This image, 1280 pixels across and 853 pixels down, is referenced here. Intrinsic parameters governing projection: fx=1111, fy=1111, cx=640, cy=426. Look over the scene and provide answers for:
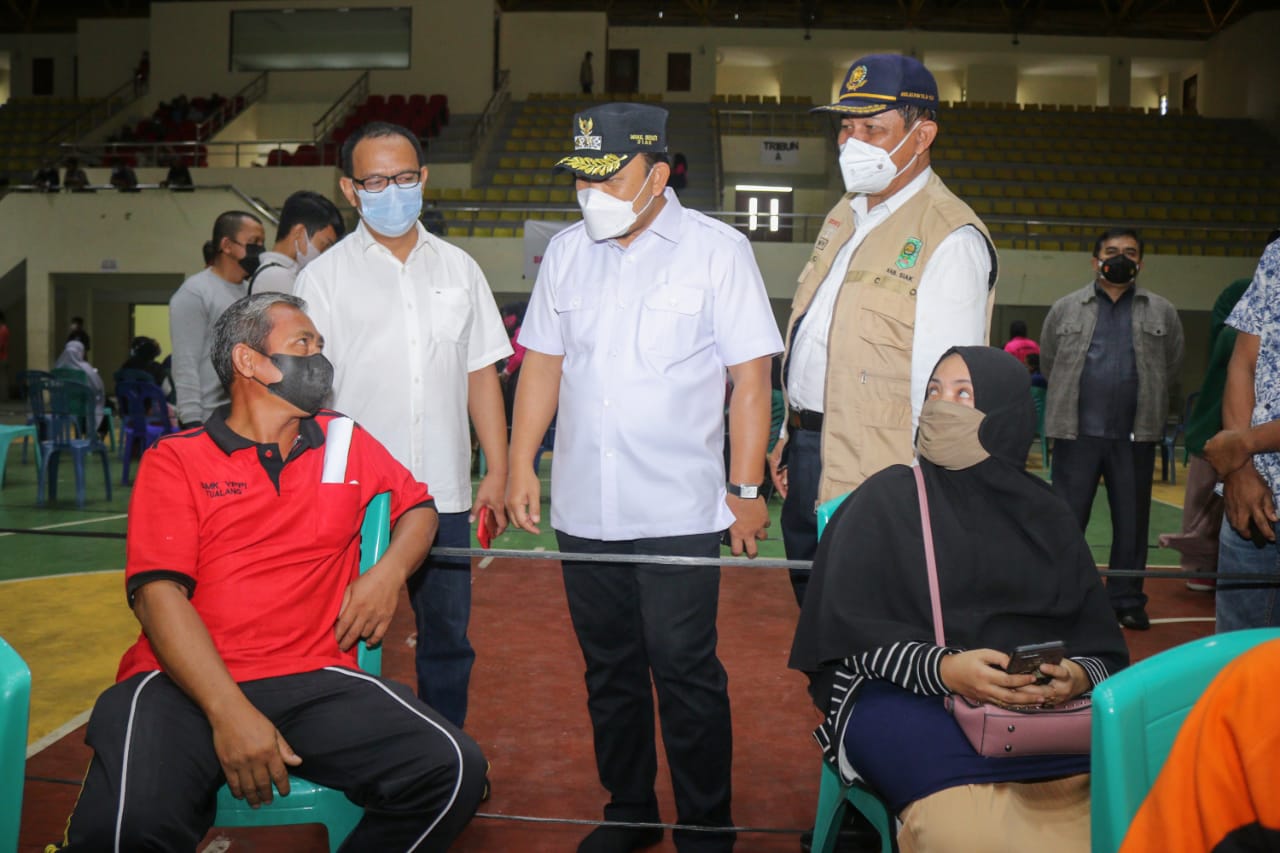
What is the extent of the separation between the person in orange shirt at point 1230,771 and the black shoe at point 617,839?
1591 millimetres

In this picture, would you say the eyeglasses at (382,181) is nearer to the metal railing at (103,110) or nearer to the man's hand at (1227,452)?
the man's hand at (1227,452)

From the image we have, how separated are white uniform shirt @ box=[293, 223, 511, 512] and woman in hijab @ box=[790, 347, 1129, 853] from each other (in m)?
1.10

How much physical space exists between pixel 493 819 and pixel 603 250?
4.64 feet

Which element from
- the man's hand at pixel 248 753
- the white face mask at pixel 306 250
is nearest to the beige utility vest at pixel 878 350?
the man's hand at pixel 248 753

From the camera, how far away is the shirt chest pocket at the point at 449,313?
2.82m

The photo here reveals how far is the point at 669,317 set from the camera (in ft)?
8.00

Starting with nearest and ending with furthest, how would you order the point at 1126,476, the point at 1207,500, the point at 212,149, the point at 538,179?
the point at 1126,476, the point at 1207,500, the point at 538,179, the point at 212,149

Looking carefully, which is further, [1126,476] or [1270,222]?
[1270,222]

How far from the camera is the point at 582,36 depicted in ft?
68.7

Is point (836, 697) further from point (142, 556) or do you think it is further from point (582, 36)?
point (582, 36)

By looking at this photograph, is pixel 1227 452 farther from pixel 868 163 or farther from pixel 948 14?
pixel 948 14

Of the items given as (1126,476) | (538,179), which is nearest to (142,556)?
(1126,476)

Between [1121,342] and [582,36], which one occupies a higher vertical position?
[582,36]

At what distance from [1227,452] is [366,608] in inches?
74.4
